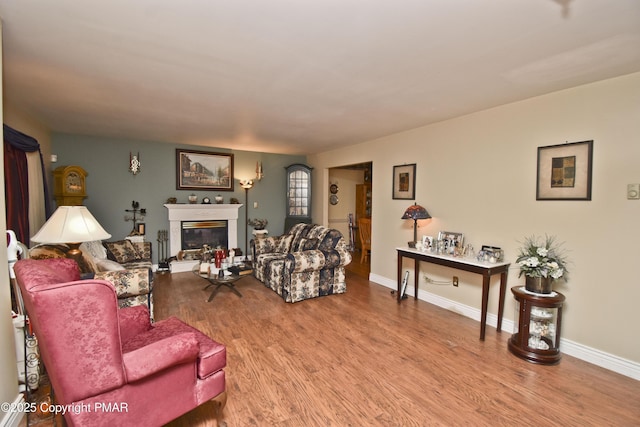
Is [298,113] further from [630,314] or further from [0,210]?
[630,314]

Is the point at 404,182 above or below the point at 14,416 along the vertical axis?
above

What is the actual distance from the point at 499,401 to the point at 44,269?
3006 mm

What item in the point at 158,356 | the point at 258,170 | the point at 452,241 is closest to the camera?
the point at 158,356

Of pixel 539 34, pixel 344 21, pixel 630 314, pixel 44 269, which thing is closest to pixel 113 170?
pixel 44 269

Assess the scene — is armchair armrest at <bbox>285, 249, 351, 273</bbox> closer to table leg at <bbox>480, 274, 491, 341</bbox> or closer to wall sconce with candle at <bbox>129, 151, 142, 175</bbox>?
table leg at <bbox>480, 274, 491, 341</bbox>

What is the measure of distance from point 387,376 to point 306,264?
1926mm

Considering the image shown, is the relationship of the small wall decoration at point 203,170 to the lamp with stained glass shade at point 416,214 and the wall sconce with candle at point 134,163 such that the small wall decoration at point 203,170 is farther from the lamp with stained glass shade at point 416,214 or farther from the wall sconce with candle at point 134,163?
the lamp with stained glass shade at point 416,214

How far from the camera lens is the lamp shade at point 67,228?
2.25 metres

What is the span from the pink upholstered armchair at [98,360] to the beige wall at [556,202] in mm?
3341

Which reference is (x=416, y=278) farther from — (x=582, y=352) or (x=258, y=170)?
(x=258, y=170)

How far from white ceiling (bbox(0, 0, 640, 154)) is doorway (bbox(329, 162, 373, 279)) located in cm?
419

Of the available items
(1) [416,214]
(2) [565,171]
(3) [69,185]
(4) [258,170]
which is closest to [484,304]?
(1) [416,214]

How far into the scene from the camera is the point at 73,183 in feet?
15.5

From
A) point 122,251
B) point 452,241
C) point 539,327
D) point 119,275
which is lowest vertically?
point 539,327
